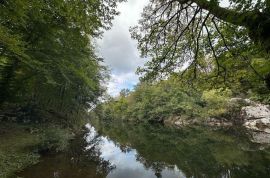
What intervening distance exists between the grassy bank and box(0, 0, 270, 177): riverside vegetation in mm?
69

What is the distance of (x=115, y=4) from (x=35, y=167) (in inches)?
417

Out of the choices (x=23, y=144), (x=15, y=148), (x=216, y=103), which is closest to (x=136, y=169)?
(x=23, y=144)

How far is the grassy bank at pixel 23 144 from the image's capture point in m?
14.3

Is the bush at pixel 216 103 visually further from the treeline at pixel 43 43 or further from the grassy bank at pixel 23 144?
the grassy bank at pixel 23 144

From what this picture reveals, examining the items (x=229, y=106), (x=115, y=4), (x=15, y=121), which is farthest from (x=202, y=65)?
(x=229, y=106)

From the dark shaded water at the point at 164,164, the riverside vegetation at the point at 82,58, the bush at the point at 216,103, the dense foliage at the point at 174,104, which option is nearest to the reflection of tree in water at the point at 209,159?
the dark shaded water at the point at 164,164

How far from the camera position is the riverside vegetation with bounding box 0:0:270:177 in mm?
5769

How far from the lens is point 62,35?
681 inches

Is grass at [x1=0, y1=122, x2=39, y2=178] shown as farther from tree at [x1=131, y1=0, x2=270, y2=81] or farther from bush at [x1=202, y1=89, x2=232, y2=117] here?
bush at [x1=202, y1=89, x2=232, y2=117]

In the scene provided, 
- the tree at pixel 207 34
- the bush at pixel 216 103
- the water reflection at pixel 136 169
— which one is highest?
the bush at pixel 216 103

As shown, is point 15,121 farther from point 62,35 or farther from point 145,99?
point 145,99

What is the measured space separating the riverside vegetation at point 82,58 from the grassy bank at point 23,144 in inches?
2.7

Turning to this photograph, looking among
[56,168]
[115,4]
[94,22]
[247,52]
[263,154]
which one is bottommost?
[56,168]

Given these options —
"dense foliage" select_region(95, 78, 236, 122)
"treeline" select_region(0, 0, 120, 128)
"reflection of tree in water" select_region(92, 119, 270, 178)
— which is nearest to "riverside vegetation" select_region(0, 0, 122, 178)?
"treeline" select_region(0, 0, 120, 128)
